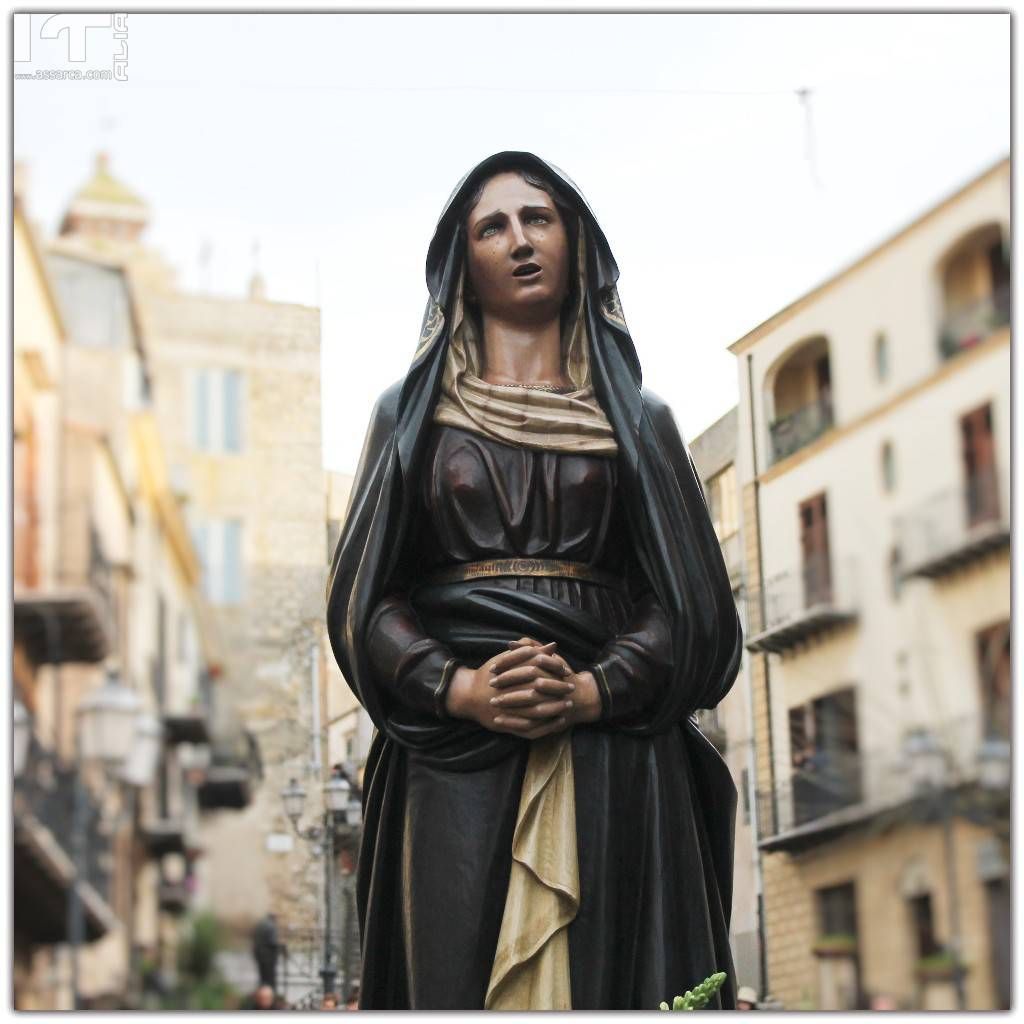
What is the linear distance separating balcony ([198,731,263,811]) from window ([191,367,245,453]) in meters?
0.75

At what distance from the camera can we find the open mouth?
611 cm

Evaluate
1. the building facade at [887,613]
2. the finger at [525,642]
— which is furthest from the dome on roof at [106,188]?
the finger at [525,642]

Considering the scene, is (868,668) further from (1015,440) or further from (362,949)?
(362,949)

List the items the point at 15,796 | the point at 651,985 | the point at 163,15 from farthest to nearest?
the point at 163,15
the point at 15,796
the point at 651,985

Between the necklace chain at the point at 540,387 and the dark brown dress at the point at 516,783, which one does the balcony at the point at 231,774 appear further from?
the necklace chain at the point at 540,387

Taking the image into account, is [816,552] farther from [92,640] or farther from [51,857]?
[51,857]

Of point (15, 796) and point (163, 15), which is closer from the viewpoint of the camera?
point (15, 796)

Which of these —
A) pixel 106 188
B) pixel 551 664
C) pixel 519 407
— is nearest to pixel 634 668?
pixel 551 664

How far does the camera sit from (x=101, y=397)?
689 cm

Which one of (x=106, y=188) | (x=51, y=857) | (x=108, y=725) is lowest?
(x=51, y=857)

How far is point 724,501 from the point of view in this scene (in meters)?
7.45

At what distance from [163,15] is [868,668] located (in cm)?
246

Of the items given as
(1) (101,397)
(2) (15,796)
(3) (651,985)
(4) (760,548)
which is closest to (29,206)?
(1) (101,397)

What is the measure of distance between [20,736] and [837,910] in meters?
2.10
